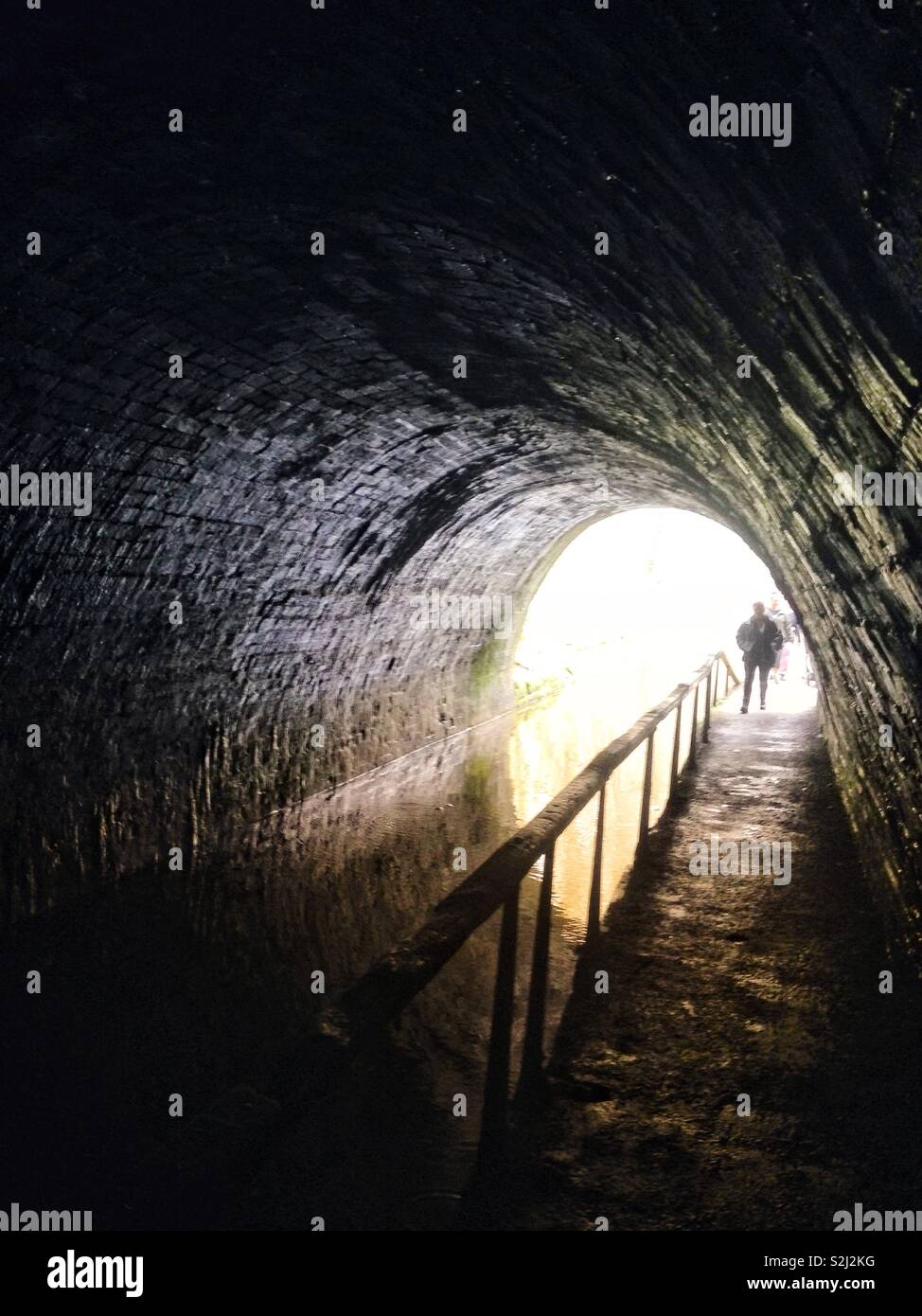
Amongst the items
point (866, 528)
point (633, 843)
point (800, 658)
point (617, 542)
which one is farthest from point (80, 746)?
point (617, 542)

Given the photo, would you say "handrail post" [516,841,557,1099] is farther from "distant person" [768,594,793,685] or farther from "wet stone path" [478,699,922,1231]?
"distant person" [768,594,793,685]

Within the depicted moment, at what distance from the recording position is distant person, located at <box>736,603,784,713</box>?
507 inches

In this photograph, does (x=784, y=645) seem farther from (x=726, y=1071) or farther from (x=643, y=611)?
(x=643, y=611)

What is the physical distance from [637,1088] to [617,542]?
31272mm

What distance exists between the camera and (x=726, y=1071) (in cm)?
402

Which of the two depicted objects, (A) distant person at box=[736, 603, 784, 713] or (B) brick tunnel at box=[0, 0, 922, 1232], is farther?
Result: (A) distant person at box=[736, 603, 784, 713]

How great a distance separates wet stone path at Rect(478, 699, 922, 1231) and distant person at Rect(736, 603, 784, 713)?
22.1 ft

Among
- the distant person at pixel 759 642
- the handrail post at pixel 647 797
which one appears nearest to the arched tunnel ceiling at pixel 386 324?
the handrail post at pixel 647 797

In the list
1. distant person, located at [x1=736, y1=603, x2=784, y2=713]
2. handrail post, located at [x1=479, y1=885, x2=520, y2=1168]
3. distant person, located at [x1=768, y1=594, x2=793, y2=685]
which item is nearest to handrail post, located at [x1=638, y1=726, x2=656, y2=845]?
handrail post, located at [x1=479, y1=885, x2=520, y2=1168]

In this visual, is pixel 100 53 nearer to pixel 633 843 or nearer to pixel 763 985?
pixel 763 985

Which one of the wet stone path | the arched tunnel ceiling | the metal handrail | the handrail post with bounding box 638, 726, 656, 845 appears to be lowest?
the wet stone path

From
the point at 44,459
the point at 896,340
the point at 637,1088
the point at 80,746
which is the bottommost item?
the point at 637,1088

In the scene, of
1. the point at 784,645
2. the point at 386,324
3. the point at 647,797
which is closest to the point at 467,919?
the point at 386,324

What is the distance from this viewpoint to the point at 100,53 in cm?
315
